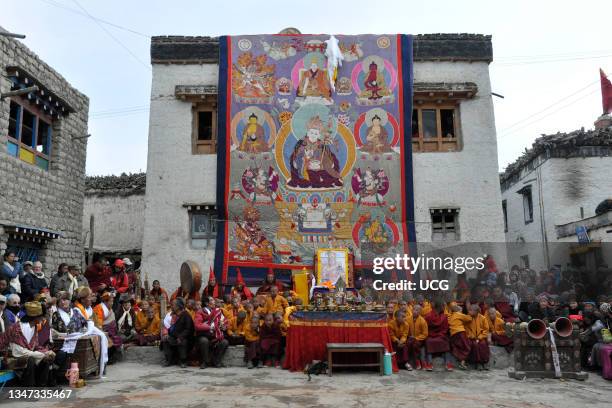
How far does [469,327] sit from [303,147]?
241 inches

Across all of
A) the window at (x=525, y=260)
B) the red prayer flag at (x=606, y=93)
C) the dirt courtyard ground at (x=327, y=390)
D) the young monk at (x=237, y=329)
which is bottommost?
the dirt courtyard ground at (x=327, y=390)

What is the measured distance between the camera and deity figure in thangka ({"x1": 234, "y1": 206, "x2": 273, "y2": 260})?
12.9 meters

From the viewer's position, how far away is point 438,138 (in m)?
13.9

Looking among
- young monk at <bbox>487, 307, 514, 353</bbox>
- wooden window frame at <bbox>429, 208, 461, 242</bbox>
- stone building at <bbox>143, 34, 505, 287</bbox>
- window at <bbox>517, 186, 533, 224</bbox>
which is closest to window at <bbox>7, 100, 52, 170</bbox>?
stone building at <bbox>143, 34, 505, 287</bbox>

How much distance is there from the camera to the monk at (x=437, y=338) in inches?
355

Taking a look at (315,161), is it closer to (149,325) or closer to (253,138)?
(253,138)

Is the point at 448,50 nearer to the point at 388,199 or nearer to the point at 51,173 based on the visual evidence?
the point at 388,199

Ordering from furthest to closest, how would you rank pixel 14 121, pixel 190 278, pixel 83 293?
pixel 14 121 < pixel 190 278 < pixel 83 293

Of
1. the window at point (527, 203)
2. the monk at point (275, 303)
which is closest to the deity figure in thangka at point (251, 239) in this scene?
the monk at point (275, 303)

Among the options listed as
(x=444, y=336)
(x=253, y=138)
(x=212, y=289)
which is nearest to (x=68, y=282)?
(x=212, y=289)

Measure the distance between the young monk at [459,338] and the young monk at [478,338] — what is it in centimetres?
9

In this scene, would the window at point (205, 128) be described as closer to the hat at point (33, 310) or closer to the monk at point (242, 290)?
the monk at point (242, 290)

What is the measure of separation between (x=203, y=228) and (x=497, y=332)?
24.0 feet

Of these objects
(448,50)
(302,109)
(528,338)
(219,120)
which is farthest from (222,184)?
(528,338)
